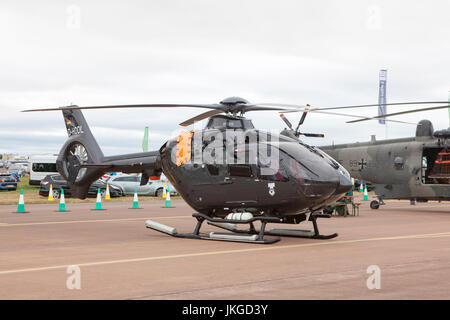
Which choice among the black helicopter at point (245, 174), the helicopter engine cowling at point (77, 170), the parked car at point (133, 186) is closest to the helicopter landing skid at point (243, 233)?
the black helicopter at point (245, 174)

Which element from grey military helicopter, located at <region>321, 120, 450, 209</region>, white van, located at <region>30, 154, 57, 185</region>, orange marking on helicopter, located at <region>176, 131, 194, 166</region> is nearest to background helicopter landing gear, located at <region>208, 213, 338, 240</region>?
orange marking on helicopter, located at <region>176, 131, 194, 166</region>

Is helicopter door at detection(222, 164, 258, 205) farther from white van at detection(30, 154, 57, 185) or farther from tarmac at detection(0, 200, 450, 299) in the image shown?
white van at detection(30, 154, 57, 185)

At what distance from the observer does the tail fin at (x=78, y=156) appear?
1825 centimetres

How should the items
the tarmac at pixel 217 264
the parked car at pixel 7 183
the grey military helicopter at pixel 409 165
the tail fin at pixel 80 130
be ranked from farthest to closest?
the parked car at pixel 7 183, the grey military helicopter at pixel 409 165, the tail fin at pixel 80 130, the tarmac at pixel 217 264

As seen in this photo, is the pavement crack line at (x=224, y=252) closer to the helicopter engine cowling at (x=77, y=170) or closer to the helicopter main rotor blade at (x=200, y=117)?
the helicopter main rotor blade at (x=200, y=117)

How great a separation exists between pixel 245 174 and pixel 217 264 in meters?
3.65

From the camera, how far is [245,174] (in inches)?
517

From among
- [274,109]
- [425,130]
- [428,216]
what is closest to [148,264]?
[274,109]

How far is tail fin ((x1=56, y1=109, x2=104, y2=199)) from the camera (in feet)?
59.9

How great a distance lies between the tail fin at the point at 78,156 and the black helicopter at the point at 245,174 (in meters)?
3.90

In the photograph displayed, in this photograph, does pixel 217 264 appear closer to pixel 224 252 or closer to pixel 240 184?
pixel 224 252
